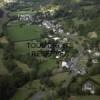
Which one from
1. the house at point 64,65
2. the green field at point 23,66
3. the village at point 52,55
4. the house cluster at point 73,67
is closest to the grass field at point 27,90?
the village at point 52,55

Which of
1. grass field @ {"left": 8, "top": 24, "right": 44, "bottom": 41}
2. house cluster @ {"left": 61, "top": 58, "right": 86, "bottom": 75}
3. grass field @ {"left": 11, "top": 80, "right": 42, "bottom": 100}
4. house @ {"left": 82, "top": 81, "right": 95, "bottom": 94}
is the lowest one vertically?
grass field @ {"left": 11, "top": 80, "right": 42, "bottom": 100}

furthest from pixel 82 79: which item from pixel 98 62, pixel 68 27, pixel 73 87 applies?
pixel 68 27

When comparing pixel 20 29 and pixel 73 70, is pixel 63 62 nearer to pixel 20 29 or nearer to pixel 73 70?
pixel 73 70

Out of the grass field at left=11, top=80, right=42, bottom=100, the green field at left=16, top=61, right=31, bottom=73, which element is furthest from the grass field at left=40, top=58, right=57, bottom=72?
the grass field at left=11, top=80, right=42, bottom=100

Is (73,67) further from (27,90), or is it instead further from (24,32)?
(24,32)

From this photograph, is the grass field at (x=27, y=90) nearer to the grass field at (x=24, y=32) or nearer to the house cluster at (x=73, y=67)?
the house cluster at (x=73, y=67)

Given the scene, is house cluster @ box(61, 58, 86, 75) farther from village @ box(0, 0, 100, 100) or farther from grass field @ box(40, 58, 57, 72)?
grass field @ box(40, 58, 57, 72)
